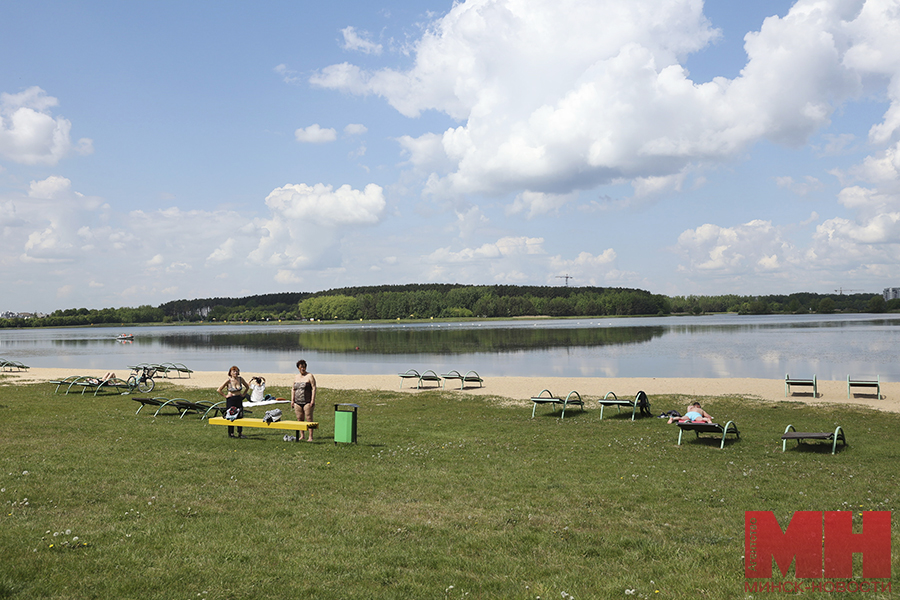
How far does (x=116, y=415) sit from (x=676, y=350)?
156ft

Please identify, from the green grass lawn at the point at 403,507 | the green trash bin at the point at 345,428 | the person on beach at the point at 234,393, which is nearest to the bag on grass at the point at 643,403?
the green grass lawn at the point at 403,507

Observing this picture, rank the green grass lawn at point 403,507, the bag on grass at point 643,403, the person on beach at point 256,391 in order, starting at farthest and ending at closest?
the bag on grass at point 643,403 < the person on beach at point 256,391 < the green grass lawn at point 403,507

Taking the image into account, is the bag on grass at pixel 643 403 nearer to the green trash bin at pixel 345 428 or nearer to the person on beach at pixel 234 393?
the green trash bin at pixel 345 428

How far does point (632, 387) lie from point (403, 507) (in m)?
19.5

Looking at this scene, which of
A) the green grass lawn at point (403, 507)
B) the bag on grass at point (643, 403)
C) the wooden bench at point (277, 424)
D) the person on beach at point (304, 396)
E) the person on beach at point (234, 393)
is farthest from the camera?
the bag on grass at point (643, 403)

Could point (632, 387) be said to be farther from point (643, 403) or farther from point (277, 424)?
point (277, 424)

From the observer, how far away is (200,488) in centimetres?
838

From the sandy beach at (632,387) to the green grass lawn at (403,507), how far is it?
744 centimetres

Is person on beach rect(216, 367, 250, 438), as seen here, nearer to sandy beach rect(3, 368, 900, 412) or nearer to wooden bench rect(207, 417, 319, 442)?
wooden bench rect(207, 417, 319, 442)

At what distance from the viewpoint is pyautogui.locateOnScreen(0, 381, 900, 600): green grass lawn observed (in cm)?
524

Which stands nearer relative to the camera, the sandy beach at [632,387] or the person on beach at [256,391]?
the person on beach at [256,391]

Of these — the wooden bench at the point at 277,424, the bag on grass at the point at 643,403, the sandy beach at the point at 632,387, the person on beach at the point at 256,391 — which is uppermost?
the person on beach at the point at 256,391

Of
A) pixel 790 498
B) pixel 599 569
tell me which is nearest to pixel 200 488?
pixel 599 569

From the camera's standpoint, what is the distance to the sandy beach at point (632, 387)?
71.1ft
